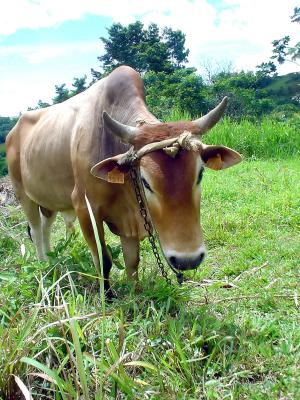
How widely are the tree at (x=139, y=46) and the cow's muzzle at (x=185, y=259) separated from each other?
20.8 meters

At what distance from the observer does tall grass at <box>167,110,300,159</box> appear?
372 inches

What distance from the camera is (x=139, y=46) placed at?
23703 millimetres

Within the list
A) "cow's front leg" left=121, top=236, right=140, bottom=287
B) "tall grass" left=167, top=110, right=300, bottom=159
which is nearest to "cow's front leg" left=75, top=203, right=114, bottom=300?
"cow's front leg" left=121, top=236, right=140, bottom=287

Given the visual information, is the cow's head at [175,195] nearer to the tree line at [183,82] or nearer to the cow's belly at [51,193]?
the cow's belly at [51,193]

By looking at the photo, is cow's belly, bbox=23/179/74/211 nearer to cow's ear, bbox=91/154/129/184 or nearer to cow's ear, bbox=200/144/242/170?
cow's ear, bbox=91/154/129/184

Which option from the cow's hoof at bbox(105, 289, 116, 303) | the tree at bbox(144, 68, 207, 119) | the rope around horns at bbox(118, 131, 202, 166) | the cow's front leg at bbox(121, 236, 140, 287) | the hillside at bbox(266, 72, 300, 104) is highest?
the rope around horns at bbox(118, 131, 202, 166)

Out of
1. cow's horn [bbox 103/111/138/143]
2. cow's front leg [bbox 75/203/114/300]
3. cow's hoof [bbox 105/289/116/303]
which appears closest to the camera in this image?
cow's horn [bbox 103/111/138/143]

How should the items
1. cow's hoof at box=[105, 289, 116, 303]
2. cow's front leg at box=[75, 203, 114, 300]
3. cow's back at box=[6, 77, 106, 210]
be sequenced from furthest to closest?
cow's back at box=[6, 77, 106, 210], cow's front leg at box=[75, 203, 114, 300], cow's hoof at box=[105, 289, 116, 303]

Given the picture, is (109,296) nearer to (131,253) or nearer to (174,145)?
(131,253)

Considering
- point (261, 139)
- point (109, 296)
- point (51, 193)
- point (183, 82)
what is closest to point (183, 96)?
point (183, 82)

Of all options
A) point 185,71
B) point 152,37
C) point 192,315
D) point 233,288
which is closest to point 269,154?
point 233,288

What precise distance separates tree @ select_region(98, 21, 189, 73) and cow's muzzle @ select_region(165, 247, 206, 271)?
20769mm

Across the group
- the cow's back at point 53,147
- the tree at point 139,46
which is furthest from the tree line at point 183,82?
the cow's back at point 53,147

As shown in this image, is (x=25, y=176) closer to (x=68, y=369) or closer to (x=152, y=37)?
(x=68, y=369)
